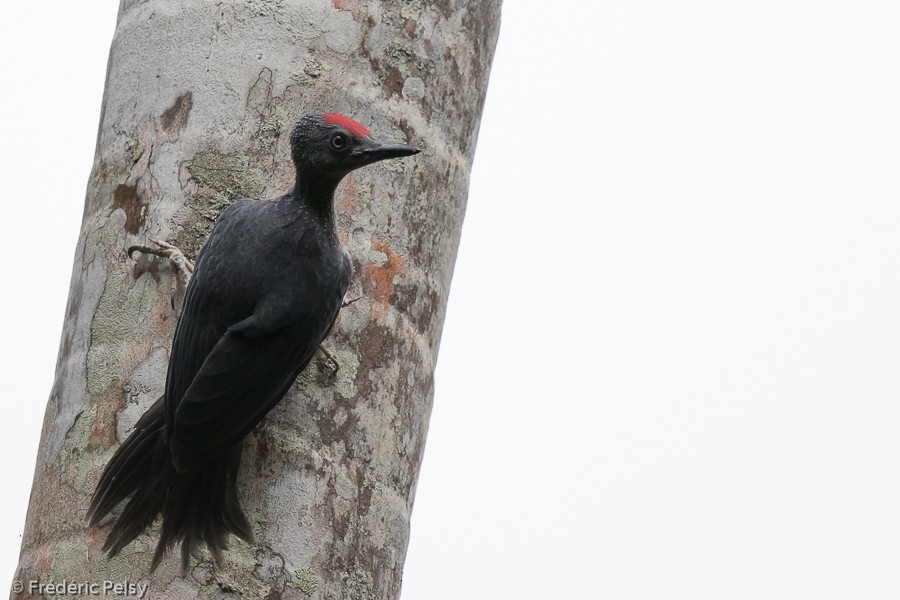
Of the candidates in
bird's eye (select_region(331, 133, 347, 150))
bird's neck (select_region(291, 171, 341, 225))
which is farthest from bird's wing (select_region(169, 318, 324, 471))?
bird's eye (select_region(331, 133, 347, 150))

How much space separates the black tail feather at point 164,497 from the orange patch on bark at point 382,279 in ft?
1.59

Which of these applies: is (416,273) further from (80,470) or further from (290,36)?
(80,470)

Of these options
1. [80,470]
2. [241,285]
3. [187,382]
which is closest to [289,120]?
[241,285]

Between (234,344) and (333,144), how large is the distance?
1.68ft

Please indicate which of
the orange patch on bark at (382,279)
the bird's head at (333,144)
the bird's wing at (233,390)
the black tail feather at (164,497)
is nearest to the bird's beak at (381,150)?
the bird's head at (333,144)

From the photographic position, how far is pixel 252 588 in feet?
9.84

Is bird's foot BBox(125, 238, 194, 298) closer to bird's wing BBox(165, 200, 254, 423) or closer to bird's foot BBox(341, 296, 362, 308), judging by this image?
bird's wing BBox(165, 200, 254, 423)

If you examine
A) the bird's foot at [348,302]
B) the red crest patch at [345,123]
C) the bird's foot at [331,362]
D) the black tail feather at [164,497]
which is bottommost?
the black tail feather at [164,497]

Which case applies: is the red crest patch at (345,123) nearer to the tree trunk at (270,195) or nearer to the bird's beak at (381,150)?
the bird's beak at (381,150)

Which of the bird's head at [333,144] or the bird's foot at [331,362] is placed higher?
the bird's head at [333,144]

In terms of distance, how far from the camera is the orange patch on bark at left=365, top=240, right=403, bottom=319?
3363 millimetres

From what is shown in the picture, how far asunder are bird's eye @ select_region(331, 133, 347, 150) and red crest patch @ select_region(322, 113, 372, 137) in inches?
0.9

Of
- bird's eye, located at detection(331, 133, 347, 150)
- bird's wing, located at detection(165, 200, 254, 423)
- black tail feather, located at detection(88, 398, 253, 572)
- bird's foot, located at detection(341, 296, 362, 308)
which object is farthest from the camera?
bird's foot, located at detection(341, 296, 362, 308)

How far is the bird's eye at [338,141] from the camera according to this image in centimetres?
323
